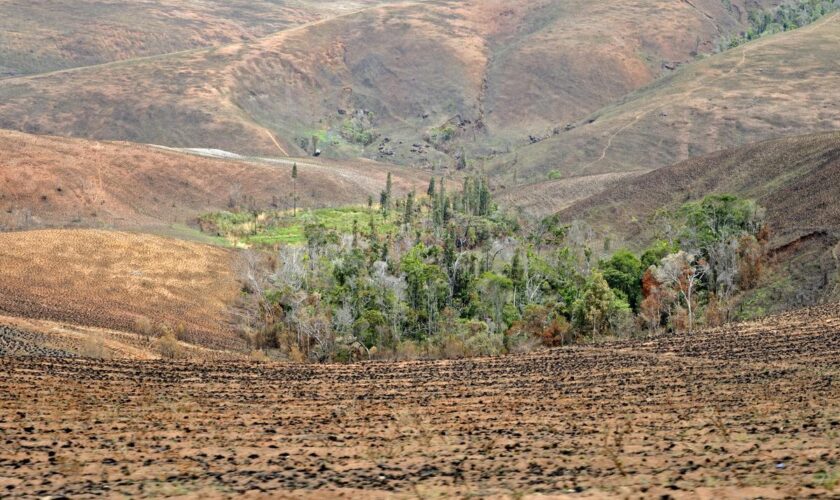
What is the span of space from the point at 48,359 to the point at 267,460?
17672 mm

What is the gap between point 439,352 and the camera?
51000mm

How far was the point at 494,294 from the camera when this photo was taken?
6003 centimetres

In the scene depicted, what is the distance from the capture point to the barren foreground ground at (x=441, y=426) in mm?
16859

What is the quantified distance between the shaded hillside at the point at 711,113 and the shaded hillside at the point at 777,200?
31.3 metres

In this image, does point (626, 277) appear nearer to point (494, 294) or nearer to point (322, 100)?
point (494, 294)

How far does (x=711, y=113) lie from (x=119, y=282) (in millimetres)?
102283

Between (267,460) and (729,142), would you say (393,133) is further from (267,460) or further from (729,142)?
(267,460)

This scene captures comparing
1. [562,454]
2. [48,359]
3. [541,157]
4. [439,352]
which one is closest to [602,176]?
[541,157]

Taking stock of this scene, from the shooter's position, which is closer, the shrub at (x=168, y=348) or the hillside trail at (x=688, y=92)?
the shrub at (x=168, y=348)

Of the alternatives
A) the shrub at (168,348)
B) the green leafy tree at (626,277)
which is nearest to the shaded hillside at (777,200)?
the green leafy tree at (626,277)

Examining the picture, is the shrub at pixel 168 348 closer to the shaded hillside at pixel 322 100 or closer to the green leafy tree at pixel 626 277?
the green leafy tree at pixel 626 277

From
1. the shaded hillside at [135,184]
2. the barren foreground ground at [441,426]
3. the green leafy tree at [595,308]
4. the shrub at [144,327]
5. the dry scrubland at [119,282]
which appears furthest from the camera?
the shaded hillside at [135,184]

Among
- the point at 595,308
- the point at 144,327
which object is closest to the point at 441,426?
the point at 595,308

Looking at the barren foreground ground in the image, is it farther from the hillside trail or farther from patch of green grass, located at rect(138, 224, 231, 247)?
the hillside trail
